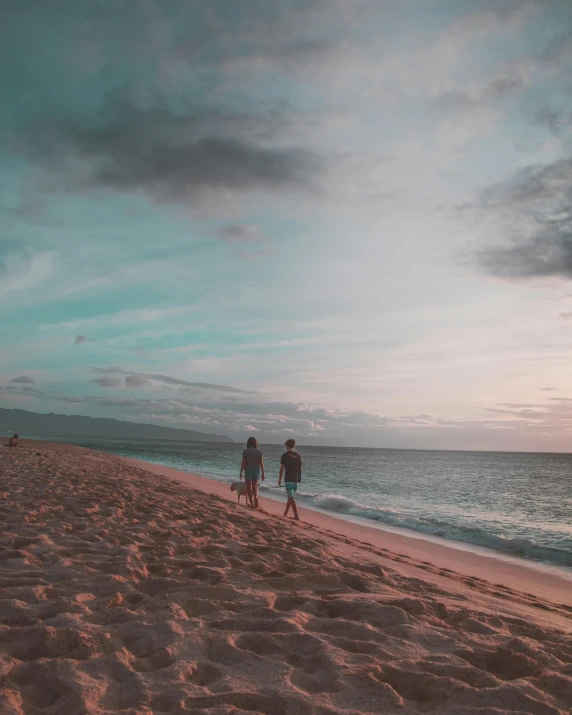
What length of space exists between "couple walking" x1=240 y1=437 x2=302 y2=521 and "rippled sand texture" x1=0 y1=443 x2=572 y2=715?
606cm

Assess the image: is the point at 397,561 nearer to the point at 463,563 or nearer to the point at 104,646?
the point at 463,563

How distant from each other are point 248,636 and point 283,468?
9.35 meters

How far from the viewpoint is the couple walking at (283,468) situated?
12.5 meters

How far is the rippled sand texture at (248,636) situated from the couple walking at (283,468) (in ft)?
19.9

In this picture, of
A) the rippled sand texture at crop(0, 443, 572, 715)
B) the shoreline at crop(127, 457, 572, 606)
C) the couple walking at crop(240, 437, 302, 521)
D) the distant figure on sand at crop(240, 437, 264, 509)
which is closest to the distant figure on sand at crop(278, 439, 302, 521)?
the couple walking at crop(240, 437, 302, 521)

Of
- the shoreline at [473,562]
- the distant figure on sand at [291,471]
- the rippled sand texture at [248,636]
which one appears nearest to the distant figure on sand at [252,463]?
the distant figure on sand at [291,471]

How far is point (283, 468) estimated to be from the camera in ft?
42.2

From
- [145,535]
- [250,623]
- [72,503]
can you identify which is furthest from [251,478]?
[250,623]

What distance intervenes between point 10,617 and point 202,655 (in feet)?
5.15

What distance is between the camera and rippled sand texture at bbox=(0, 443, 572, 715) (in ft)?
9.10

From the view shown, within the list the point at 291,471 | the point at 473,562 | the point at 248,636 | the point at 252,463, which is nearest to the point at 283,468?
the point at 291,471

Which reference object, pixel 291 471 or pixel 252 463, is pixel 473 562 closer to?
pixel 291 471

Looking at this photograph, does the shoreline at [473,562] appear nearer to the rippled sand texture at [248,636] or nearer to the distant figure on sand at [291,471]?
the distant figure on sand at [291,471]

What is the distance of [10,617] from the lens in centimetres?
364
